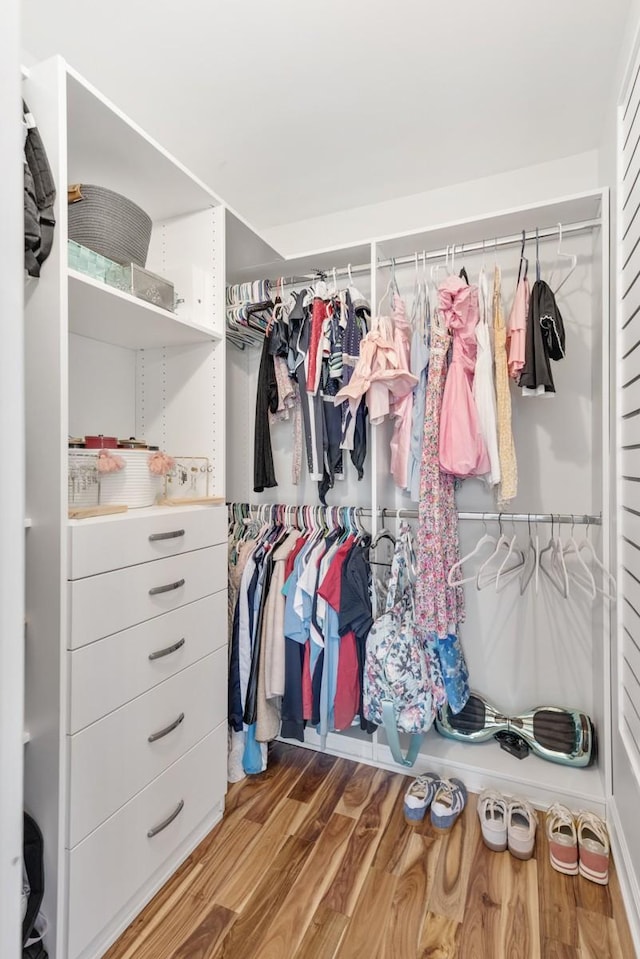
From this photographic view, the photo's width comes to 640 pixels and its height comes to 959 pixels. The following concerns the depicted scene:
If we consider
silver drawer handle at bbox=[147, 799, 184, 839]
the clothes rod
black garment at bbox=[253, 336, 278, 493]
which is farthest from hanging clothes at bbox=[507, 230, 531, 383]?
silver drawer handle at bbox=[147, 799, 184, 839]

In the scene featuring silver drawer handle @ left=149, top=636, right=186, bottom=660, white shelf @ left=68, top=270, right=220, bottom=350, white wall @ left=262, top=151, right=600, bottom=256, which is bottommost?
silver drawer handle @ left=149, top=636, right=186, bottom=660

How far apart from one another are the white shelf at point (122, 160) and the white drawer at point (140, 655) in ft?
4.57

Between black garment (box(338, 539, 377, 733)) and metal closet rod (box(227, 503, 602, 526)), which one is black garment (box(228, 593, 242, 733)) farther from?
metal closet rod (box(227, 503, 602, 526))

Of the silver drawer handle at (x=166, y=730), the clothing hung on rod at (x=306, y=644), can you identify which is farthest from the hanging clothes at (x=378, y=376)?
the silver drawer handle at (x=166, y=730)

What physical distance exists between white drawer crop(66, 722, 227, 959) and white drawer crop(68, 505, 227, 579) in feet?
2.18

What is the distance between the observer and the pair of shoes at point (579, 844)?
144 cm

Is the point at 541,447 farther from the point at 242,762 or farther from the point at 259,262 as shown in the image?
the point at 242,762

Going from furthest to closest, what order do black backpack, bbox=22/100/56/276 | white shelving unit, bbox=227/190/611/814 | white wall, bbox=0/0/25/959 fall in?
white shelving unit, bbox=227/190/611/814 < black backpack, bbox=22/100/56/276 < white wall, bbox=0/0/25/959

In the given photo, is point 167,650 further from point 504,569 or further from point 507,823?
point 504,569

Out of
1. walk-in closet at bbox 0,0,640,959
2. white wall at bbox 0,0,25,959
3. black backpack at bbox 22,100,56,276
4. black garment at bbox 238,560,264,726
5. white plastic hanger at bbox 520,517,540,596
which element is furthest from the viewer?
white plastic hanger at bbox 520,517,540,596

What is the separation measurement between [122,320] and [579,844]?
2217mm

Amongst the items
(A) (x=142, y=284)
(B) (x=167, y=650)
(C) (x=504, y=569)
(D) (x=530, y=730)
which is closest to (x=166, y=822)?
(B) (x=167, y=650)

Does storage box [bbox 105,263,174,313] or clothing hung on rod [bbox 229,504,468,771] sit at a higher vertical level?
storage box [bbox 105,263,174,313]

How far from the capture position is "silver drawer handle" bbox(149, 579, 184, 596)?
4.56 ft
